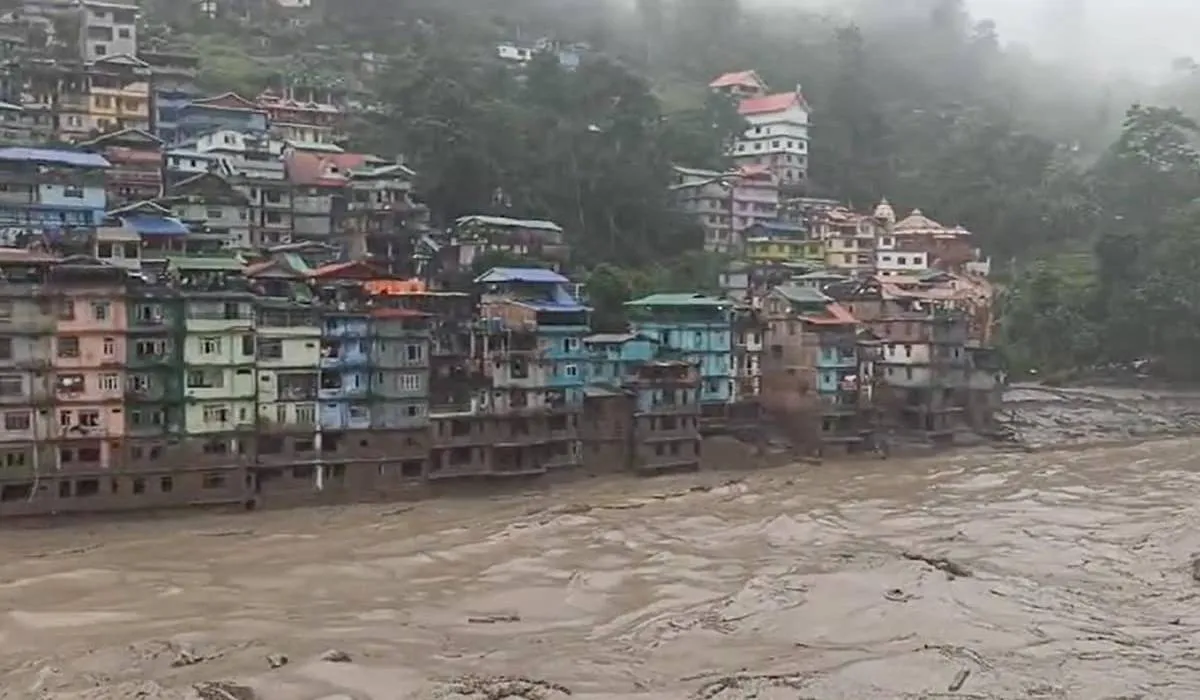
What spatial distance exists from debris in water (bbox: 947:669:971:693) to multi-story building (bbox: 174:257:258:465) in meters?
19.1

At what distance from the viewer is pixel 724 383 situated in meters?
40.0

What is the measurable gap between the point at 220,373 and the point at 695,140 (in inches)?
1447

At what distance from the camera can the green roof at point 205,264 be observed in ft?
108

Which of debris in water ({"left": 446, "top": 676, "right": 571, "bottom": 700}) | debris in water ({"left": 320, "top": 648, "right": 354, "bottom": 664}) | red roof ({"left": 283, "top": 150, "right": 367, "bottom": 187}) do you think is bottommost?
debris in water ({"left": 446, "top": 676, "right": 571, "bottom": 700})

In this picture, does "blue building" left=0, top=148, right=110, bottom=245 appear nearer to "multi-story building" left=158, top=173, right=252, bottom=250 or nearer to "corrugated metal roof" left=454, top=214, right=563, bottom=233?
"multi-story building" left=158, top=173, right=252, bottom=250

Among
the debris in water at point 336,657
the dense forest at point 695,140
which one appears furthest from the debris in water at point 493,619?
the dense forest at point 695,140

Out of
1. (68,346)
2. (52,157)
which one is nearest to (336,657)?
(68,346)

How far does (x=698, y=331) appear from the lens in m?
39.2

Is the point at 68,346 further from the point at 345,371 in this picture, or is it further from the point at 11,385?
the point at 345,371

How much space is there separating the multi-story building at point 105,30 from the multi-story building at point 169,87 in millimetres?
941

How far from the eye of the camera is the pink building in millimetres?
28469

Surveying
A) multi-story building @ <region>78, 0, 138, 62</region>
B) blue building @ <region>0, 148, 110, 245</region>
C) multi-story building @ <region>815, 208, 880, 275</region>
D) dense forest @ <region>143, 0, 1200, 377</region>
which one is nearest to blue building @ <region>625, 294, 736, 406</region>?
dense forest @ <region>143, 0, 1200, 377</region>

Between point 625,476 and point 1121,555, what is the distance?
14637 millimetres

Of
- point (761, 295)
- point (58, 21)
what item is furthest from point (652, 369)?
point (58, 21)
